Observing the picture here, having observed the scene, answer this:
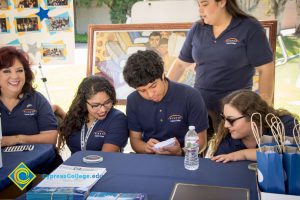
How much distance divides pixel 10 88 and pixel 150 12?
66.2 inches

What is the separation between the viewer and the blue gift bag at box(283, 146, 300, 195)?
1211 mm

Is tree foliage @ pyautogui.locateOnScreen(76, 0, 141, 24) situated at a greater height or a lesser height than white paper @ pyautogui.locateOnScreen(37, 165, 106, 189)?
greater

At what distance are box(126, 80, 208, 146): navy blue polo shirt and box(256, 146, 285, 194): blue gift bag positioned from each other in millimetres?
850

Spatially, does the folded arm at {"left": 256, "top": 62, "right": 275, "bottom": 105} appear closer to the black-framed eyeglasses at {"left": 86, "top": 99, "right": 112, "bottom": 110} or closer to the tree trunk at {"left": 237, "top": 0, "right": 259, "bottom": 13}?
the black-framed eyeglasses at {"left": 86, "top": 99, "right": 112, "bottom": 110}

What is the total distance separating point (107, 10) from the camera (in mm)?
3955

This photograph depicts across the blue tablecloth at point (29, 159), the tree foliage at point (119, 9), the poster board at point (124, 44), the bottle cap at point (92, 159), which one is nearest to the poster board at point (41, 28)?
A: the poster board at point (124, 44)

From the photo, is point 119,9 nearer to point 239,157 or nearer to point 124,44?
point 124,44

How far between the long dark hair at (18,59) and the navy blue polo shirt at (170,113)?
0.72 m

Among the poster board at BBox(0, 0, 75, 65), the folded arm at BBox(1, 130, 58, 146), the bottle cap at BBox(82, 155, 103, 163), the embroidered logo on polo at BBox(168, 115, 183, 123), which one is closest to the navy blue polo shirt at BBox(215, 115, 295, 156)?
the embroidered logo on polo at BBox(168, 115, 183, 123)

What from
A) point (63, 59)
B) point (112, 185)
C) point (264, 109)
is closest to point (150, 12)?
point (63, 59)

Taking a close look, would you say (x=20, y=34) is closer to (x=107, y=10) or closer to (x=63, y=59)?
(x=63, y=59)

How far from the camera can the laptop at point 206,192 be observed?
1.32 m

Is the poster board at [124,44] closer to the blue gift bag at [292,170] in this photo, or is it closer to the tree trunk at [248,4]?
the tree trunk at [248,4]

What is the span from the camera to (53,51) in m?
3.27
